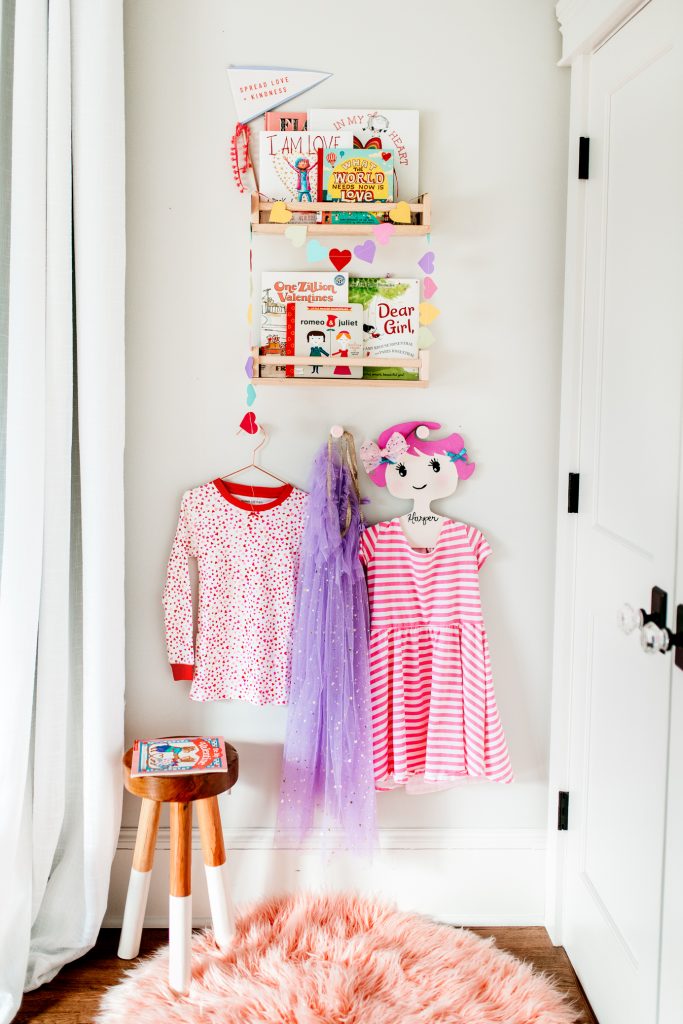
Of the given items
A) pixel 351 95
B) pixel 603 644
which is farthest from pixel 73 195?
pixel 603 644

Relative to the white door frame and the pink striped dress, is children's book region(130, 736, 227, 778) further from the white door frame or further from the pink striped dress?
the white door frame

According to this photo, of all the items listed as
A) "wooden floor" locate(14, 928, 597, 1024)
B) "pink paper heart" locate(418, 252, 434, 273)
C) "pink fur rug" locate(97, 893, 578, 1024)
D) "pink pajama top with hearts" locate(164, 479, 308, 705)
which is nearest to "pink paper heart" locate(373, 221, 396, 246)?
"pink paper heart" locate(418, 252, 434, 273)

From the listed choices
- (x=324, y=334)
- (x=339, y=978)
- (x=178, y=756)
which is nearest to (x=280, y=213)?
(x=324, y=334)

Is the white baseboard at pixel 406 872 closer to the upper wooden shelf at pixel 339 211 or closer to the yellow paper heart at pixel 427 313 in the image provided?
the yellow paper heart at pixel 427 313

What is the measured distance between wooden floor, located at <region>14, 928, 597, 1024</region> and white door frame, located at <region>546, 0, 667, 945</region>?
69 mm

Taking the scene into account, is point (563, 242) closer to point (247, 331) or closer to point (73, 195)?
point (247, 331)

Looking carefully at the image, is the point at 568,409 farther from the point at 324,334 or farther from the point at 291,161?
the point at 291,161

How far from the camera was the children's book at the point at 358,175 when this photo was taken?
209cm

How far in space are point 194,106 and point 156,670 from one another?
53.4 inches

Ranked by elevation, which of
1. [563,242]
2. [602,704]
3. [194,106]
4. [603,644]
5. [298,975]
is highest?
[194,106]

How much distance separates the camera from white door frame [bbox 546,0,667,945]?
2.07 metres

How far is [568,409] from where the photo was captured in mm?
2193

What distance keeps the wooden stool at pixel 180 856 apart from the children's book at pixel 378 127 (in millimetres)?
1416

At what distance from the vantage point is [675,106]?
161cm
